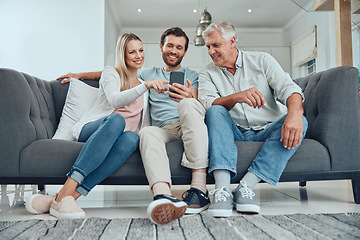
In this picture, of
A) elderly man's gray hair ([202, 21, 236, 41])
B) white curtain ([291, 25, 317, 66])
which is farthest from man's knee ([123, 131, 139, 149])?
white curtain ([291, 25, 317, 66])

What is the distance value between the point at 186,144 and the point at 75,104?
2.99 ft

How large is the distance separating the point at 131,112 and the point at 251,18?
5947 mm

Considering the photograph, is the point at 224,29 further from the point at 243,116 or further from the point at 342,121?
the point at 342,121

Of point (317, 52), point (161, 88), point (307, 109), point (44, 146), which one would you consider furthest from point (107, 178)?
point (317, 52)

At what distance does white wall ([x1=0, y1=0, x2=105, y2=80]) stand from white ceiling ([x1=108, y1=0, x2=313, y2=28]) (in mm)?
792

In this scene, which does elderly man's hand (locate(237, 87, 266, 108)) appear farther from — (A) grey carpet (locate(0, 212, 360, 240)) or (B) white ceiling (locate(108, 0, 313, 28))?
(B) white ceiling (locate(108, 0, 313, 28))

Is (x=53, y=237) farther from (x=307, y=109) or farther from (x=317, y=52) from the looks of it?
(x=317, y=52)

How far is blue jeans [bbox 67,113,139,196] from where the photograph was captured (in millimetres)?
1422

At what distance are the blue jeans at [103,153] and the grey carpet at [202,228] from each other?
0.80 feet

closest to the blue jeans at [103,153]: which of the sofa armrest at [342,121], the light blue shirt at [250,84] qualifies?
the light blue shirt at [250,84]

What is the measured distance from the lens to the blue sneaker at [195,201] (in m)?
1.43

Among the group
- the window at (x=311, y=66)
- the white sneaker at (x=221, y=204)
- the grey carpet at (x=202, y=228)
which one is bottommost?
the grey carpet at (x=202, y=228)

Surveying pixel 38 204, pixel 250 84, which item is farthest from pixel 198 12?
pixel 38 204

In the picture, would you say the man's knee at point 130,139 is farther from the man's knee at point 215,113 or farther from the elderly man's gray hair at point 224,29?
the elderly man's gray hair at point 224,29
